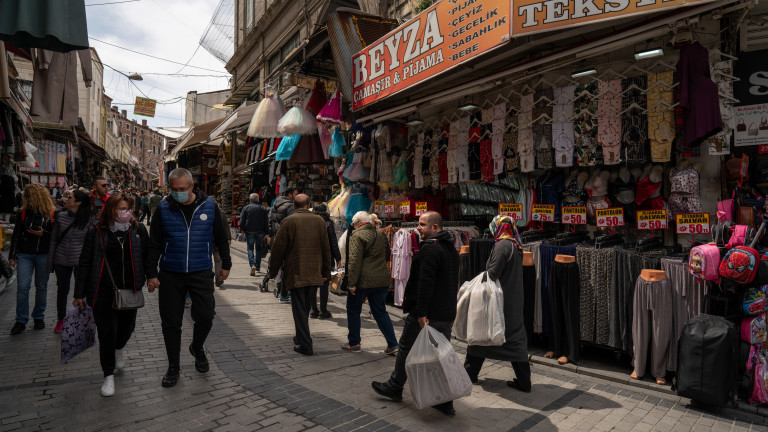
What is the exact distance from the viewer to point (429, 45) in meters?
6.50

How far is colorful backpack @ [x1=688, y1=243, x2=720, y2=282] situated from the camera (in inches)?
159

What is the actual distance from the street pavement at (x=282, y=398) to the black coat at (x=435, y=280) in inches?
36.0

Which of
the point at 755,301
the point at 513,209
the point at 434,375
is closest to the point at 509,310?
the point at 434,375

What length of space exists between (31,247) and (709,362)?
7960 mm

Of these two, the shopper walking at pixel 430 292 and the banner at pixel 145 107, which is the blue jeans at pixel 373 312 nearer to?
the shopper walking at pixel 430 292

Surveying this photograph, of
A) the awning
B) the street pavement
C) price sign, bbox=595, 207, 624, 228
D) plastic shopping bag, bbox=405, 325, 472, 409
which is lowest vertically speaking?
the street pavement

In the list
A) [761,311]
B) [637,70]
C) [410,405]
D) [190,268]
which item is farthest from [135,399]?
[637,70]

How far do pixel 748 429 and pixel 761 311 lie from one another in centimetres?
103

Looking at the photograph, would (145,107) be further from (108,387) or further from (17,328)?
(108,387)

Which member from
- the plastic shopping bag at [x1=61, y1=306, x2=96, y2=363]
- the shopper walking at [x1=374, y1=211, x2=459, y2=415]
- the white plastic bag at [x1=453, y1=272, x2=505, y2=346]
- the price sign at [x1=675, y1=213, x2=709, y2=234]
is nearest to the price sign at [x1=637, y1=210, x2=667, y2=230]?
the price sign at [x1=675, y1=213, x2=709, y2=234]

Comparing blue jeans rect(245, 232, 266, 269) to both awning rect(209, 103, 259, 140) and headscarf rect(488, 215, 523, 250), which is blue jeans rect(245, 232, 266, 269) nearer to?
awning rect(209, 103, 259, 140)

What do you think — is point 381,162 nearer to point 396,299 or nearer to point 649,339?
point 396,299

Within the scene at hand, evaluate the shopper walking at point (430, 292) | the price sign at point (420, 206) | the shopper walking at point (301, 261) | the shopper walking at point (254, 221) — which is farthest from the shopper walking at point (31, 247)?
the price sign at point (420, 206)

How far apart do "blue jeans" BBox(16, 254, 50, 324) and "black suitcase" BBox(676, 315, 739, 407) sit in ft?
25.2
